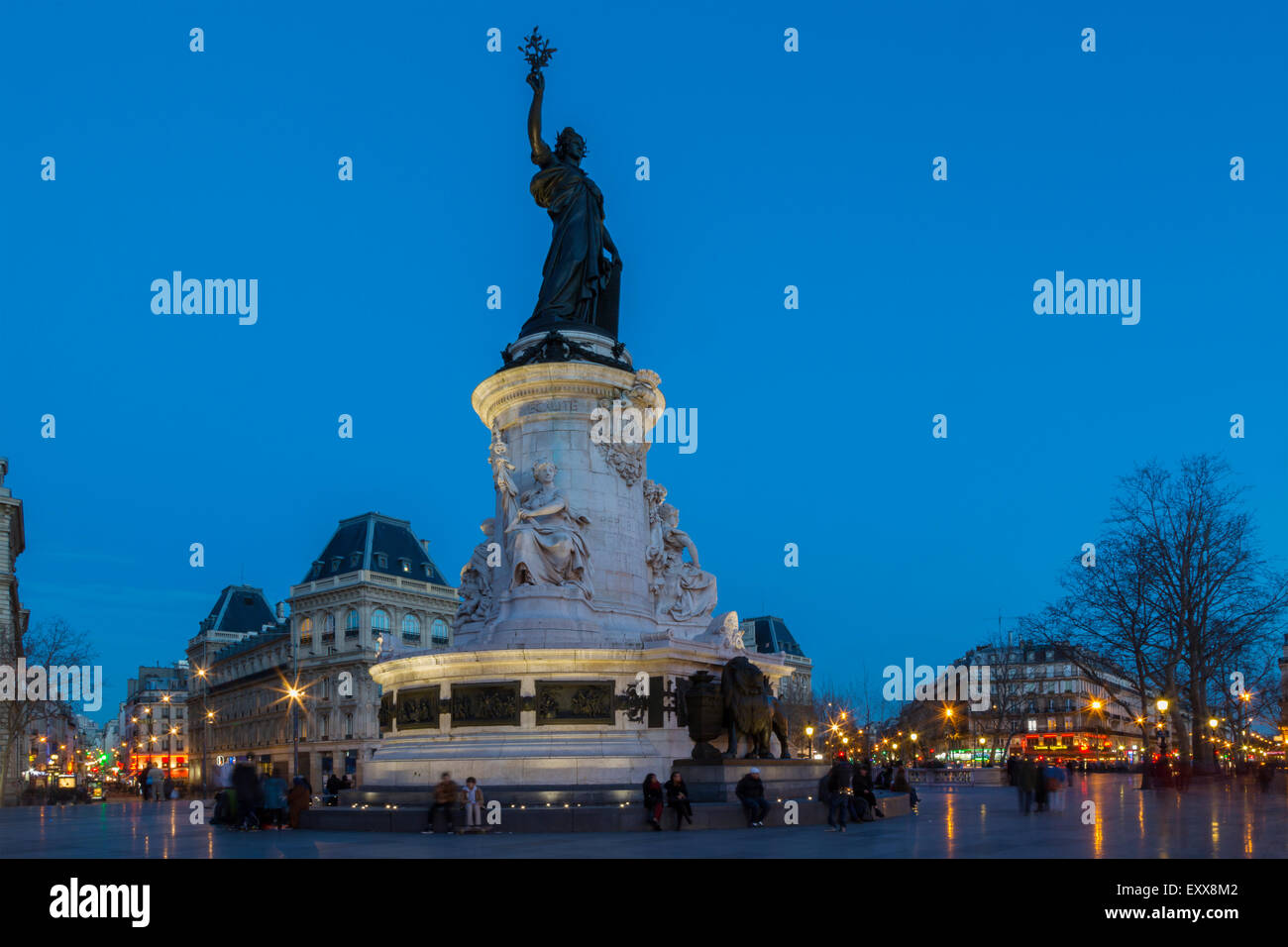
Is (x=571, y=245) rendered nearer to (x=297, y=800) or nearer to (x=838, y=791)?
(x=297, y=800)

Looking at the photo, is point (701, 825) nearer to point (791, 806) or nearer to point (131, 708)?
point (791, 806)

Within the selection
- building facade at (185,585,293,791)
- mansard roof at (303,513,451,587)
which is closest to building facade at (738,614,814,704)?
mansard roof at (303,513,451,587)

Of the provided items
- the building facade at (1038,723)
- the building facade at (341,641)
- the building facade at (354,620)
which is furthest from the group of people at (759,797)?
the building facade at (1038,723)

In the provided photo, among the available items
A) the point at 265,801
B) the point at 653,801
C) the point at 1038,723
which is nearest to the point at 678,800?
the point at 653,801

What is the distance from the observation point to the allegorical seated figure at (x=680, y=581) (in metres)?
30.1

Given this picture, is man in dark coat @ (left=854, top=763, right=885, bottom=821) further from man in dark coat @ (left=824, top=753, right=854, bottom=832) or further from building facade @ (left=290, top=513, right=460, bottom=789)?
building facade @ (left=290, top=513, right=460, bottom=789)

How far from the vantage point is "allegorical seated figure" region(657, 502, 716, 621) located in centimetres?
3006

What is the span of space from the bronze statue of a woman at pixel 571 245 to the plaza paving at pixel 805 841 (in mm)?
14655

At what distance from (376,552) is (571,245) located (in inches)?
2685

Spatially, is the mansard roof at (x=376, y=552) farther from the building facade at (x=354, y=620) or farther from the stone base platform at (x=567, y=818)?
the stone base platform at (x=567, y=818)

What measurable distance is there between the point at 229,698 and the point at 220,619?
57.2 feet

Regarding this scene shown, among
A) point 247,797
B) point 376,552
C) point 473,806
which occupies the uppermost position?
point 376,552

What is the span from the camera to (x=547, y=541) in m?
27.2

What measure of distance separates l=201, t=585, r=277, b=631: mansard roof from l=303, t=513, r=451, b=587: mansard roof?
34.8 metres
